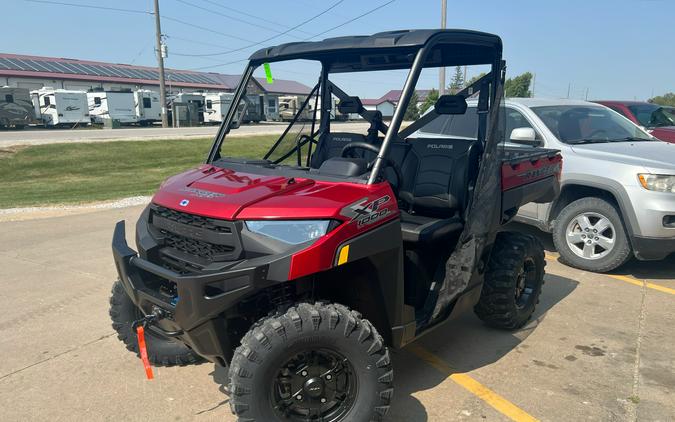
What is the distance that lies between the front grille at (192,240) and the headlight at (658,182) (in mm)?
4270

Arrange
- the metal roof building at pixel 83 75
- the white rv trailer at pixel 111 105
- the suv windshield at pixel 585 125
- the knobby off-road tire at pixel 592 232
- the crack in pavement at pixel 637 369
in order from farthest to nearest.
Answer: the metal roof building at pixel 83 75 < the white rv trailer at pixel 111 105 < the suv windshield at pixel 585 125 < the knobby off-road tire at pixel 592 232 < the crack in pavement at pixel 637 369

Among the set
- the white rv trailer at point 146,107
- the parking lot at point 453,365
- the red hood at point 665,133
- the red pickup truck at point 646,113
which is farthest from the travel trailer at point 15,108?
the red hood at point 665,133

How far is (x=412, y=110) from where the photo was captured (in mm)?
3240

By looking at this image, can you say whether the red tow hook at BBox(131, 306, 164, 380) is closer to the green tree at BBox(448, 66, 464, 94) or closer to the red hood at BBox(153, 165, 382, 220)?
the red hood at BBox(153, 165, 382, 220)

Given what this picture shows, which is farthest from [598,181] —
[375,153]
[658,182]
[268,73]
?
[268,73]

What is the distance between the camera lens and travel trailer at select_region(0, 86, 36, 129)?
26844 millimetres

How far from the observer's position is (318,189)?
8.94 ft

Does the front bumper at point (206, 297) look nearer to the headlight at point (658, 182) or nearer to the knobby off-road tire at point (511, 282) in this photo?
the knobby off-road tire at point (511, 282)

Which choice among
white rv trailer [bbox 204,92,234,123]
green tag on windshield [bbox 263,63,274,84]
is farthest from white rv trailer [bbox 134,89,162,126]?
green tag on windshield [bbox 263,63,274,84]

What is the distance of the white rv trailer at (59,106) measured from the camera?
29.7 metres

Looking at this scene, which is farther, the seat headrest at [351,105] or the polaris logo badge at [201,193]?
the seat headrest at [351,105]

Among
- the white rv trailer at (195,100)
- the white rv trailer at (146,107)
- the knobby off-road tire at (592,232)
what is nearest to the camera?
the knobby off-road tire at (592,232)

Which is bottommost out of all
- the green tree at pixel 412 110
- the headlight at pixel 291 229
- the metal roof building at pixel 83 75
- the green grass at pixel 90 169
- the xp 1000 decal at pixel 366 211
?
the green grass at pixel 90 169

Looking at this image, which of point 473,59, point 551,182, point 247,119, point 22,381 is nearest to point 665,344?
point 551,182
